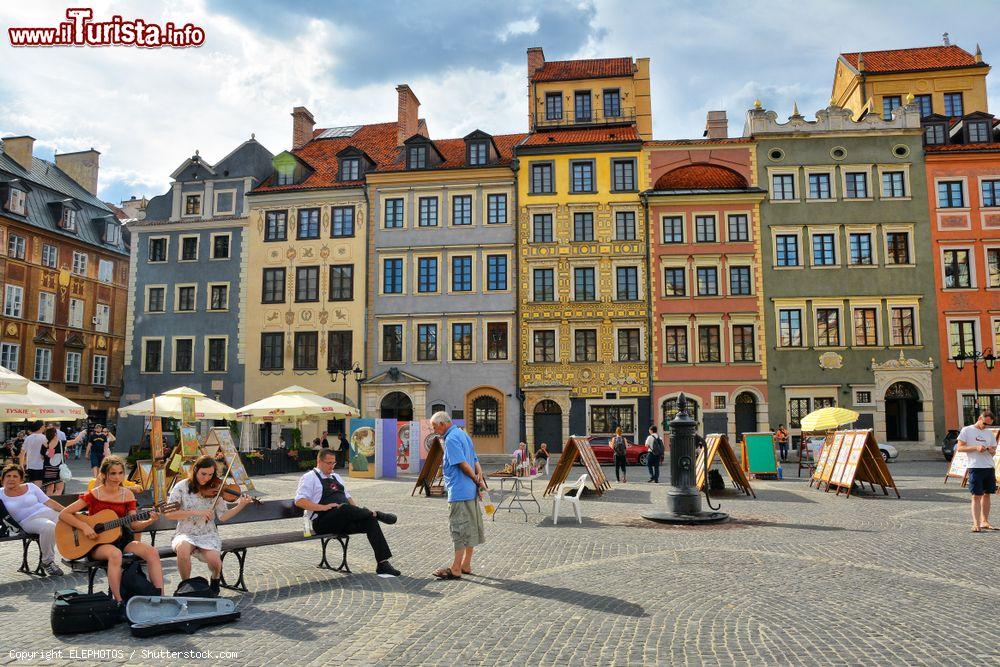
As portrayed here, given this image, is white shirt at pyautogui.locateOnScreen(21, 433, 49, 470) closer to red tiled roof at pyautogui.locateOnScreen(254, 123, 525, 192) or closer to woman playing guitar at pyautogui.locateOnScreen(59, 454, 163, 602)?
woman playing guitar at pyautogui.locateOnScreen(59, 454, 163, 602)

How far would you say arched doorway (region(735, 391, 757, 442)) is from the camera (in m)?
34.1

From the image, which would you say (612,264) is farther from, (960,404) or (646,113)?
(960,404)

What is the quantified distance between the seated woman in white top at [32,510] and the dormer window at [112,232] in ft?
140

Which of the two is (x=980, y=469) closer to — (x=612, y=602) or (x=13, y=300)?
(x=612, y=602)

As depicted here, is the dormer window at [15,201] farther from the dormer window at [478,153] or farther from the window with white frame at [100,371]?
the dormer window at [478,153]

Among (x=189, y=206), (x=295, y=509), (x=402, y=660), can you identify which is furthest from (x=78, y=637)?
(x=189, y=206)

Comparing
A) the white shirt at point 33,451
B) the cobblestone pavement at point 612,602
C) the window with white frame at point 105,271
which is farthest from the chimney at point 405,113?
the cobblestone pavement at point 612,602

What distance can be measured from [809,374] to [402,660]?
31.5 m

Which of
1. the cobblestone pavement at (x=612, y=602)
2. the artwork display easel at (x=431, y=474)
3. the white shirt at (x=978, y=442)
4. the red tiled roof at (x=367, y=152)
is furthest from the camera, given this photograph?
the red tiled roof at (x=367, y=152)

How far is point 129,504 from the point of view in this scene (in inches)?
304

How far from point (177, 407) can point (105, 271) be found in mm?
30671

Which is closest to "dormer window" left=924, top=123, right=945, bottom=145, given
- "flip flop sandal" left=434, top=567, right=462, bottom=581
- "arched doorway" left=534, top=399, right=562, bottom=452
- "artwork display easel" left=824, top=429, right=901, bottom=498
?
"arched doorway" left=534, top=399, right=562, bottom=452

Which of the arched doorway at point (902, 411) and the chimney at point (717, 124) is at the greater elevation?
the chimney at point (717, 124)

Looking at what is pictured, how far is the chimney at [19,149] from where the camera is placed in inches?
1799
